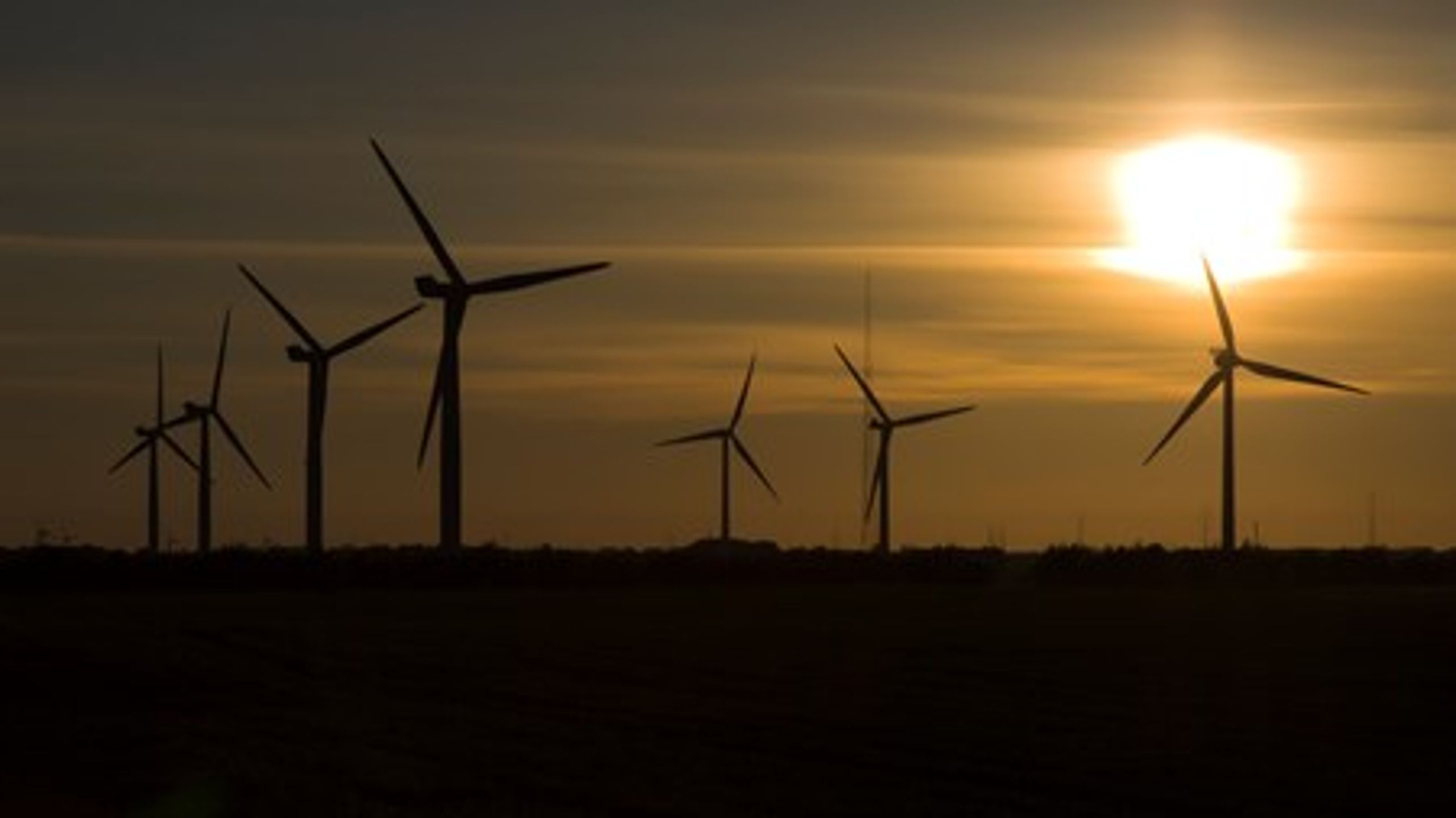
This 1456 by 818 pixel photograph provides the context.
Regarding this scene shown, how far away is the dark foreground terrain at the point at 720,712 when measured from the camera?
4003 cm

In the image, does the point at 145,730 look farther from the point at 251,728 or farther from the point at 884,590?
the point at 884,590

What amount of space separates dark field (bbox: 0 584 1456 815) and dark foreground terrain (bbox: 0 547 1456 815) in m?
0.13

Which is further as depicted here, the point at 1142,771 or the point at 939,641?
the point at 939,641

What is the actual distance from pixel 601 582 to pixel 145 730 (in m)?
78.5

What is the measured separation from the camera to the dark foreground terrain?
4003 cm

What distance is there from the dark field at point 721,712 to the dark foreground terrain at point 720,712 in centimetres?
13

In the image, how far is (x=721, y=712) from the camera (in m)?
52.7

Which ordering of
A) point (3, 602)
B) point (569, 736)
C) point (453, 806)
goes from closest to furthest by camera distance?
1. point (453, 806)
2. point (569, 736)
3. point (3, 602)

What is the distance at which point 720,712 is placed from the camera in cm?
5272

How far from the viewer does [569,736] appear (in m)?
47.7

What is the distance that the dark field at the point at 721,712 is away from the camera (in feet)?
131

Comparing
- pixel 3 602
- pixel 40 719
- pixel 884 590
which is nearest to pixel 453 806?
pixel 40 719

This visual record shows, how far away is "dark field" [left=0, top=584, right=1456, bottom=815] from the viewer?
40.1m

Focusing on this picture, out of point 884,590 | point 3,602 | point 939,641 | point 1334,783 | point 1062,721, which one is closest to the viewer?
point 1334,783
